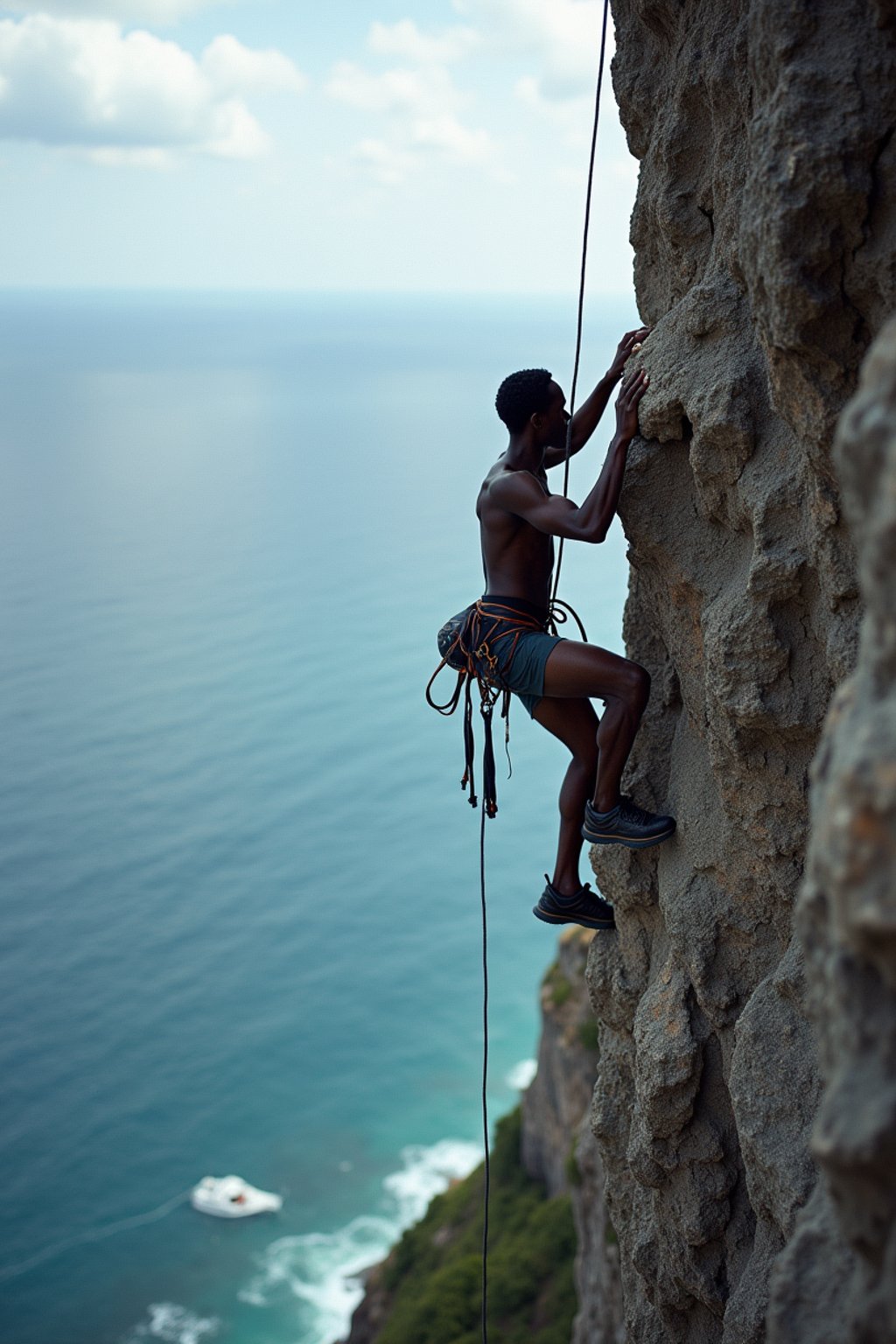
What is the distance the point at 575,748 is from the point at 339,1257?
2647cm

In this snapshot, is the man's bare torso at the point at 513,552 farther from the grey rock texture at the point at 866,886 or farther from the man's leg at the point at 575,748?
the grey rock texture at the point at 866,886

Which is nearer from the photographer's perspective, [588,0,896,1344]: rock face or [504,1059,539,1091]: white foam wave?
[588,0,896,1344]: rock face

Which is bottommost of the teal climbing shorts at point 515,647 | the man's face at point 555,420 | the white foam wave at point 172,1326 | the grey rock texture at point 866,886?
the grey rock texture at point 866,886

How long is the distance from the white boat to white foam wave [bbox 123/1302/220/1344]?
9.40 feet

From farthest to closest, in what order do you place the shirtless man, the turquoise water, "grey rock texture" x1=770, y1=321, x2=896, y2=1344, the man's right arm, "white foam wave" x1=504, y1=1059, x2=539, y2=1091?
1. "white foam wave" x1=504, y1=1059, x2=539, y2=1091
2. the turquoise water
3. the shirtless man
4. the man's right arm
5. "grey rock texture" x1=770, y1=321, x2=896, y2=1344

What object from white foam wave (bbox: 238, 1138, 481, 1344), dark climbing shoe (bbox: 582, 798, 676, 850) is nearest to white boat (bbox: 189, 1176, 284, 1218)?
white foam wave (bbox: 238, 1138, 481, 1344)

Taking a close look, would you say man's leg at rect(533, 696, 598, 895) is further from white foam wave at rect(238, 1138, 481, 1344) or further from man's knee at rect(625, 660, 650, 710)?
white foam wave at rect(238, 1138, 481, 1344)

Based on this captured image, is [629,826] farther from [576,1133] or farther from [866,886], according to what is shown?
[576,1133]

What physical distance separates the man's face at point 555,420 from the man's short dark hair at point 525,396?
0.09 feet

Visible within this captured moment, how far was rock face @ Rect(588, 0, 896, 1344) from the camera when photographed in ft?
9.18

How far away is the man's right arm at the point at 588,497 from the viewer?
546 centimetres

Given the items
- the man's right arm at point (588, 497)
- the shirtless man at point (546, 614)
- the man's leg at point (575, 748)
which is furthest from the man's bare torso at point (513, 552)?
the man's leg at point (575, 748)

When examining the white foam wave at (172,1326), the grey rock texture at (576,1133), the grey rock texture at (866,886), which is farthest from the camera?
the white foam wave at (172,1326)

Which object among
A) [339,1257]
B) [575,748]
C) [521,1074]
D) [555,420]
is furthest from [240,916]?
[555,420]
